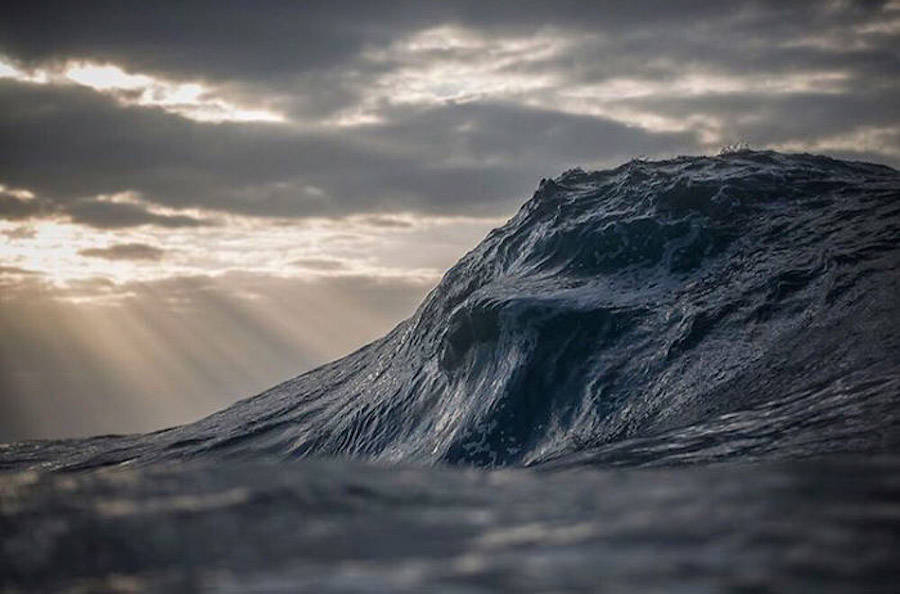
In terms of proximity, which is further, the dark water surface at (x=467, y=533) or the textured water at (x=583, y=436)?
the textured water at (x=583, y=436)

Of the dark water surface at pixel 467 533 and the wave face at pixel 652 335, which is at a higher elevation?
the wave face at pixel 652 335

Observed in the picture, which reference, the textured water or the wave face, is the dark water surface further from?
the wave face

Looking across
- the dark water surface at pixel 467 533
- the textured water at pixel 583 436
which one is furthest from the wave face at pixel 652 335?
the dark water surface at pixel 467 533

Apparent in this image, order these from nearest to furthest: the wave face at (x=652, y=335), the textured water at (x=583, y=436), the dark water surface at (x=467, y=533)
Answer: the dark water surface at (x=467, y=533), the textured water at (x=583, y=436), the wave face at (x=652, y=335)

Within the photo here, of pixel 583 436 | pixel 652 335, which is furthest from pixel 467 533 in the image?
pixel 652 335

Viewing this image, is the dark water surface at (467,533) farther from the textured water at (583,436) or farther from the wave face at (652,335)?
the wave face at (652,335)

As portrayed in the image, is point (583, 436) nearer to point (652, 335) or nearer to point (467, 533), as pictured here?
point (652, 335)

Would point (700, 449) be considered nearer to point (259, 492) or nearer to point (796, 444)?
point (796, 444)
